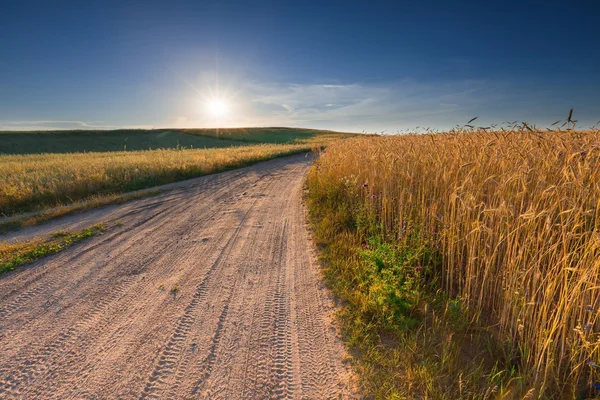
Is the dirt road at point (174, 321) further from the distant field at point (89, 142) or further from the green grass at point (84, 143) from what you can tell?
the green grass at point (84, 143)

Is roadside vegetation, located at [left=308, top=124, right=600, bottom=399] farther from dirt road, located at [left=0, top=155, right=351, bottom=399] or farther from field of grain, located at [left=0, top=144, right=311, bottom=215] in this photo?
field of grain, located at [left=0, top=144, right=311, bottom=215]

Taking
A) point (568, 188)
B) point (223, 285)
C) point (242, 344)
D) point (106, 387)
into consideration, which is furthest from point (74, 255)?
point (568, 188)

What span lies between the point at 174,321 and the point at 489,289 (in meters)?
3.67

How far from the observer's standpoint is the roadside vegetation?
2303 millimetres

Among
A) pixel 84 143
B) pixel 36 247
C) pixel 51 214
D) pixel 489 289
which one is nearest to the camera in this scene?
pixel 489 289

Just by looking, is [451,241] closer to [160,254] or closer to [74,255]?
[160,254]

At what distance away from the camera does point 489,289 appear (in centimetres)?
318

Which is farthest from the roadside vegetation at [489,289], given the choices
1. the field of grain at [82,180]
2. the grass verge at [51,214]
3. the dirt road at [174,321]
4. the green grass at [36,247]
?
the field of grain at [82,180]

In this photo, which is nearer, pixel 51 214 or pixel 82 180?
pixel 51 214

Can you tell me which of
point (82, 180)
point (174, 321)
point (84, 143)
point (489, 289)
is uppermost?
point (84, 143)

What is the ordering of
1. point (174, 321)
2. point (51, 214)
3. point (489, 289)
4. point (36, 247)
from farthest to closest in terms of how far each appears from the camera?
point (51, 214)
point (36, 247)
point (174, 321)
point (489, 289)

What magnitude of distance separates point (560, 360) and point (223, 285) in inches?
148

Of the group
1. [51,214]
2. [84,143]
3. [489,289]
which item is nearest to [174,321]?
[489,289]

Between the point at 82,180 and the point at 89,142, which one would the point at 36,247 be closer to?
the point at 82,180
